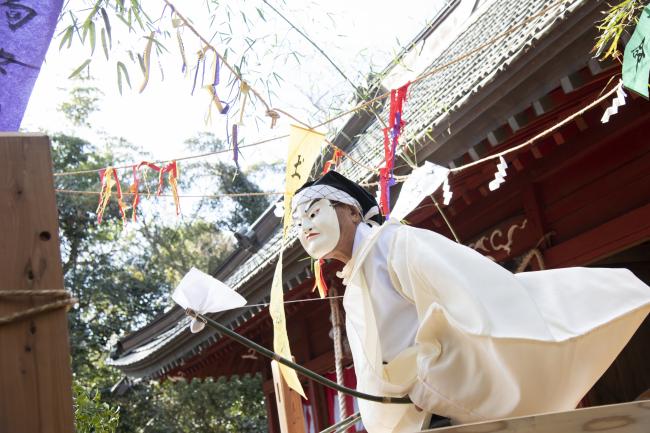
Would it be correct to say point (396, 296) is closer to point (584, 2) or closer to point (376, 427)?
point (376, 427)

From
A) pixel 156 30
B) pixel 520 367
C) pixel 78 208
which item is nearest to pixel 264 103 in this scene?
pixel 156 30

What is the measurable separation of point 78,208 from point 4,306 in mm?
16703

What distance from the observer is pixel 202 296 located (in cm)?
253

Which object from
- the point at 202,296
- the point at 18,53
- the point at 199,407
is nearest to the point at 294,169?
the point at 202,296

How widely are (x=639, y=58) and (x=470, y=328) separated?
131 cm

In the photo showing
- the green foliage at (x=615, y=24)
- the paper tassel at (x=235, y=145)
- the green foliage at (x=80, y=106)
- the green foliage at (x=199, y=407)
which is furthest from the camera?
the green foliage at (x=80, y=106)

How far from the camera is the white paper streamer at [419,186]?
12.4 feet

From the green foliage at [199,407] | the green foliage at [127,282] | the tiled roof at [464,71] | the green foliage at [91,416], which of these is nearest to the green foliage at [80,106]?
the green foliage at [127,282]

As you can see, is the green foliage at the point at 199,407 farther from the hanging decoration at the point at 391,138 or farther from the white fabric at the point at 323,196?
the white fabric at the point at 323,196

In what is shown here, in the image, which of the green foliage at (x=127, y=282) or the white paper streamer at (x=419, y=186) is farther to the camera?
the green foliage at (x=127, y=282)

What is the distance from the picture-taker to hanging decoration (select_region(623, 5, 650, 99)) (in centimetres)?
262

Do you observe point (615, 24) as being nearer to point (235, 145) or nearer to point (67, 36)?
point (235, 145)

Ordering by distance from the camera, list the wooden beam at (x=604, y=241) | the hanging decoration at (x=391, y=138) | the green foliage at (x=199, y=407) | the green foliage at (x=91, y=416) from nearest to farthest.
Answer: the wooden beam at (x=604, y=241), the hanging decoration at (x=391, y=138), the green foliage at (x=91, y=416), the green foliage at (x=199, y=407)

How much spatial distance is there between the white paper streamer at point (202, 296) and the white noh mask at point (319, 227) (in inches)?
13.4
